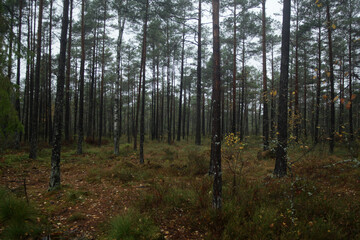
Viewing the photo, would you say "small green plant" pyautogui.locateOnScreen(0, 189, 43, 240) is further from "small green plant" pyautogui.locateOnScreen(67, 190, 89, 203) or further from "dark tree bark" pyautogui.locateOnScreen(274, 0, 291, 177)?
"dark tree bark" pyautogui.locateOnScreen(274, 0, 291, 177)

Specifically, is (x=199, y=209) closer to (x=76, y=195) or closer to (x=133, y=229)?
(x=133, y=229)

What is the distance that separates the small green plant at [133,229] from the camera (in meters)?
3.59

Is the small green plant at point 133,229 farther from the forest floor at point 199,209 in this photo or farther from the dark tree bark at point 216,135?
the dark tree bark at point 216,135

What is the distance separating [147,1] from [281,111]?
9578 millimetres

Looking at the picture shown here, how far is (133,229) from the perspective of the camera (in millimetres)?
3713

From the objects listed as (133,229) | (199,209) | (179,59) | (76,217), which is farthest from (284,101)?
(179,59)

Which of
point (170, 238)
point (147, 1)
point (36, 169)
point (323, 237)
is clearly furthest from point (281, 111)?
point (36, 169)

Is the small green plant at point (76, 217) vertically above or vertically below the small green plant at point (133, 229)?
below

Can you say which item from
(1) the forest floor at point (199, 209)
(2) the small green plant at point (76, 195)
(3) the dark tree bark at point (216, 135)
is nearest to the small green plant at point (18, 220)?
(1) the forest floor at point (199, 209)

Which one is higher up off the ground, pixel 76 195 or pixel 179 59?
pixel 179 59

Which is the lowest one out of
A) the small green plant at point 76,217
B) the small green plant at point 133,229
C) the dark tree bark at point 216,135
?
the small green plant at point 76,217

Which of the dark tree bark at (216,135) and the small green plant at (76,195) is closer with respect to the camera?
the dark tree bark at (216,135)

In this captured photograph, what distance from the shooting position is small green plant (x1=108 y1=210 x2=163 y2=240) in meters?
3.59

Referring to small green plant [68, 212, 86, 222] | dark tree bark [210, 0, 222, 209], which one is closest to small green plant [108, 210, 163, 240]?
small green plant [68, 212, 86, 222]
